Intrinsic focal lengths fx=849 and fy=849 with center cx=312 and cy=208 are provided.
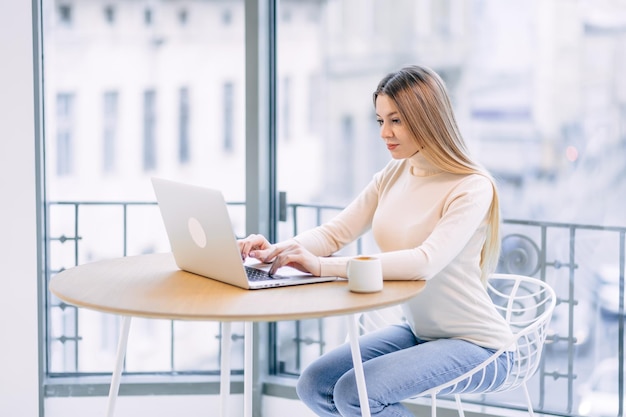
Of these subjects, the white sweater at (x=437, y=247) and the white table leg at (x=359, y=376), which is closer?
the white table leg at (x=359, y=376)

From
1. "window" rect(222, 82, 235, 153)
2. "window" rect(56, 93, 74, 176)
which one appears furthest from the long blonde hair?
"window" rect(56, 93, 74, 176)

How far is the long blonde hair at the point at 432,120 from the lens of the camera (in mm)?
2176

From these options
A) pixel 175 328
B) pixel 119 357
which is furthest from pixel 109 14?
pixel 119 357

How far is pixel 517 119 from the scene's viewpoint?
2881 millimetres

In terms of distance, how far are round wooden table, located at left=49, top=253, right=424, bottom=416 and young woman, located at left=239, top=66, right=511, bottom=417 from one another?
109 millimetres

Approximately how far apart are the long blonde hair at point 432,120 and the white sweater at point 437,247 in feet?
0.12

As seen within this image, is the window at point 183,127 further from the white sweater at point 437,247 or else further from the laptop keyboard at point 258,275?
the laptop keyboard at point 258,275

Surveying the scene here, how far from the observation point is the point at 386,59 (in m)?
3.09

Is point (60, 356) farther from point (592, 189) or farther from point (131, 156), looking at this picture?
point (592, 189)

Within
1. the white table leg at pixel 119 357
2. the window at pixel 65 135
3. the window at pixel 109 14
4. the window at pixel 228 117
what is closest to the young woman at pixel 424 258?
the white table leg at pixel 119 357

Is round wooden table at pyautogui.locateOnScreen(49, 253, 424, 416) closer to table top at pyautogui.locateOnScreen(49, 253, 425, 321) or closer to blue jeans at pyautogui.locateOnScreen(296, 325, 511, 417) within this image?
table top at pyautogui.locateOnScreen(49, 253, 425, 321)

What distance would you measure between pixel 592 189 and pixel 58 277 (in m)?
1.69

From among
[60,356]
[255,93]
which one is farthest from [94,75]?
[60,356]

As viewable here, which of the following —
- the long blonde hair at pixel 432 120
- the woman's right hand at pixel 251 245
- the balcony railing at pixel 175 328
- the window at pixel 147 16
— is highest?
the window at pixel 147 16
